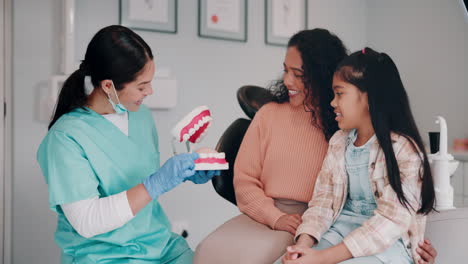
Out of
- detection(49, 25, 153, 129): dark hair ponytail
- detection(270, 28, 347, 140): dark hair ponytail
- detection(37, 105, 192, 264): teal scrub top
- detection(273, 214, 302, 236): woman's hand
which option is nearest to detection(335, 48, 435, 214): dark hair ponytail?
detection(270, 28, 347, 140): dark hair ponytail

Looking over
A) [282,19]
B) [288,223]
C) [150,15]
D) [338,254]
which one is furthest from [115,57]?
[282,19]

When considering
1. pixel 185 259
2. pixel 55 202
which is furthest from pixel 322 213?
pixel 55 202

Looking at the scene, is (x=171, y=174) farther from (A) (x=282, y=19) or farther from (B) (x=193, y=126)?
(A) (x=282, y=19)

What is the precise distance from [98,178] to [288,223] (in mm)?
548

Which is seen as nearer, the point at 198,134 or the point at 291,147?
the point at 198,134

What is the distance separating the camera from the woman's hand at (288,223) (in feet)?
4.46

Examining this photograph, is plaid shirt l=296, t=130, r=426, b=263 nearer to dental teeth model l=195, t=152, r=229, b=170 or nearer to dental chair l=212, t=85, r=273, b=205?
dental teeth model l=195, t=152, r=229, b=170

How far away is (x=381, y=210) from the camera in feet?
3.88

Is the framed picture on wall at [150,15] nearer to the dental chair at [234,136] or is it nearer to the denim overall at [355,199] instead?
the dental chair at [234,136]

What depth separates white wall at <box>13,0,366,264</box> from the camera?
2.22 metres

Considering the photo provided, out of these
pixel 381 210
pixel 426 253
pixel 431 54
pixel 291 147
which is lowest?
pixel 426 253

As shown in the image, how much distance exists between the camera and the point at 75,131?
1.34 meters

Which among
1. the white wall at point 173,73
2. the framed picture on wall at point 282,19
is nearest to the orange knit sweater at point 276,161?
the white wall at point 173,73

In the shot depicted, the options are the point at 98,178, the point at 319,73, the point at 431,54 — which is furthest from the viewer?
the point at 431,54
